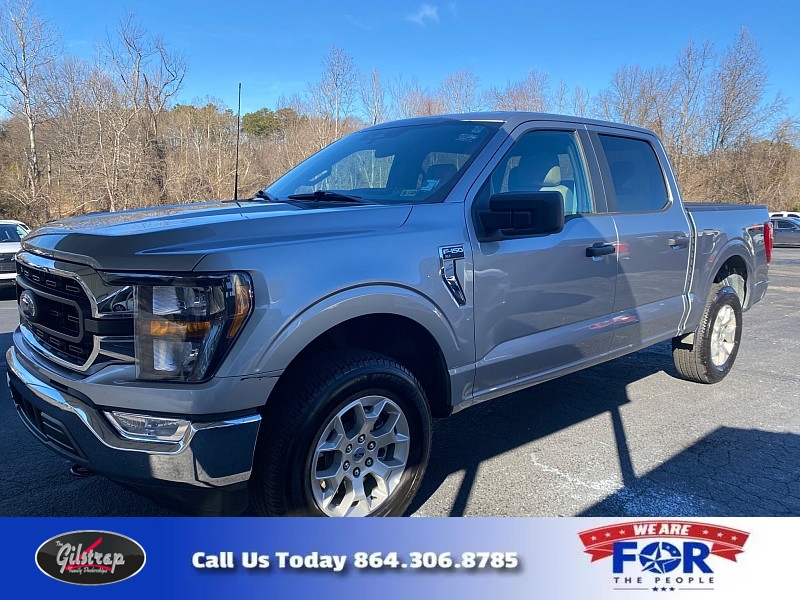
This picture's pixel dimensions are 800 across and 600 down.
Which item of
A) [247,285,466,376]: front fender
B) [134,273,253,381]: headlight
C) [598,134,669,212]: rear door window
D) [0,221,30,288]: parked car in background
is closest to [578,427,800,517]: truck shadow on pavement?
[247,285,466,376]: front fender

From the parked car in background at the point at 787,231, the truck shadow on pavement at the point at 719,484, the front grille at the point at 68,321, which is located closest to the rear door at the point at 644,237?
the truck shadow on pavement at the point at 719,484

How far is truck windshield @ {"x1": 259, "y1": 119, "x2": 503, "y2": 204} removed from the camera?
3104mm

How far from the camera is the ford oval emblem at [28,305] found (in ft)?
8.42

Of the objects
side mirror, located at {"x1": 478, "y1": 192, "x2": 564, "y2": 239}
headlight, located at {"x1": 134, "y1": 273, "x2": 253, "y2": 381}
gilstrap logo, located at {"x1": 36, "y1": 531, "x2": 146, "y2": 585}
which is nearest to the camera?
gilstrap logo, located at {"x1": 36, "y1": 531, "x2": 146, "y2": 585}

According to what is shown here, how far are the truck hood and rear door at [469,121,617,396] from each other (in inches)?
25.0

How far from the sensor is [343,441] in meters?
2.46

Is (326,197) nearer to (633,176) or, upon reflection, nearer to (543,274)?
(543,274)

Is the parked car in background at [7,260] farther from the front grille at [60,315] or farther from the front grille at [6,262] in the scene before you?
the front grille at [60,315]

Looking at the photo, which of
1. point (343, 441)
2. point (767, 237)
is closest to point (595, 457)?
point (343, 441)

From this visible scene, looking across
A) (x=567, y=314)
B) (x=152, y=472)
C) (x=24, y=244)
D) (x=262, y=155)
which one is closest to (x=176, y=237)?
(x=152, y=472)

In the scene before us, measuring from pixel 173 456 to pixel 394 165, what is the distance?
6.63 ft

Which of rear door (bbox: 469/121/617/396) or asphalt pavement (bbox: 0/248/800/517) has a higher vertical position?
rear door (bbox: 469/121/617/396)

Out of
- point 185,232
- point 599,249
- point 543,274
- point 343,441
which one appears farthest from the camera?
point 599,249

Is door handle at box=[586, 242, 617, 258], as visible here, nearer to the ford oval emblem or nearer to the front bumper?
the front bumper
